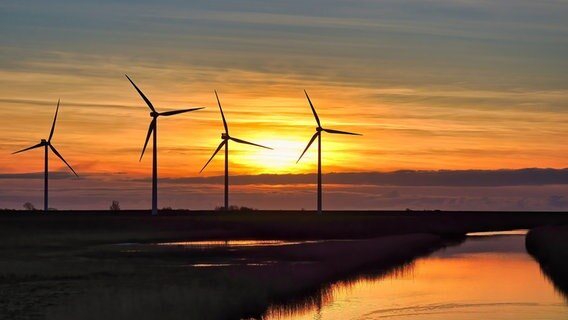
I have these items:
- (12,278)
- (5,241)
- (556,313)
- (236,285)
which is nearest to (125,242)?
(5,241)

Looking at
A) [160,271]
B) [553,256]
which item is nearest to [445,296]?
[160,271]

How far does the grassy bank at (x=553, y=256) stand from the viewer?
58.4 metres

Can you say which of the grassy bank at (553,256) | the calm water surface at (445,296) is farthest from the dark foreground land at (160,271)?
the grassy bank at (553,256)

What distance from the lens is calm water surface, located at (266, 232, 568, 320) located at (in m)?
42.9

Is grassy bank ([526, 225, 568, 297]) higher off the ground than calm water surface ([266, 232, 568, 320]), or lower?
higher

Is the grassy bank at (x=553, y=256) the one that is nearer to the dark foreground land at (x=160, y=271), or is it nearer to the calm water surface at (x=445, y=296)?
the calm water surface at (x=445, y=296)

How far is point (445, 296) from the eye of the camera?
5031cm

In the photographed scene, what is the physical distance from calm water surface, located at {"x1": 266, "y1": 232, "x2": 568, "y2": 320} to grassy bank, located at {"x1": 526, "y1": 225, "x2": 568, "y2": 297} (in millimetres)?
851

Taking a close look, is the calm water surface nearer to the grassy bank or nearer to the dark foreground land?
the grassy bank

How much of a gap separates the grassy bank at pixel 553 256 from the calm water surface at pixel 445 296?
0.85 m

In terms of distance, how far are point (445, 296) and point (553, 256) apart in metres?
23.1

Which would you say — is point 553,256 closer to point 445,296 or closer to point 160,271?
point 445,296

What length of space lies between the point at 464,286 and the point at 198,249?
99.5 ft

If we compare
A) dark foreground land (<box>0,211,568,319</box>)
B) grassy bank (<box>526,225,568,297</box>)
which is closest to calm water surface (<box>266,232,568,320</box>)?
grassy bank (<box>526,225,568,297</box>)
